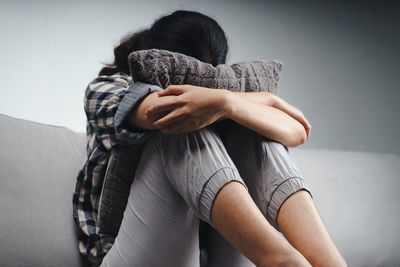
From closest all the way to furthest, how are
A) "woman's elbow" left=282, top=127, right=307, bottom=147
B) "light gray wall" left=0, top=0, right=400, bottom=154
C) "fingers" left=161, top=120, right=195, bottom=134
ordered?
1. "fingers" left=161, top=120, right=195, bottom=134
2. "woman's elbow" left=282, top=127, right=307, bottom=147
3. "light gray wall" left=0, top=0, right=400, bottom=154

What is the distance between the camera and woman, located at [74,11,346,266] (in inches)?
26.5

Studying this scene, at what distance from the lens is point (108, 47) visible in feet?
5.12

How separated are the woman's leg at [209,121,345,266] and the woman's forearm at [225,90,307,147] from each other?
22 mm

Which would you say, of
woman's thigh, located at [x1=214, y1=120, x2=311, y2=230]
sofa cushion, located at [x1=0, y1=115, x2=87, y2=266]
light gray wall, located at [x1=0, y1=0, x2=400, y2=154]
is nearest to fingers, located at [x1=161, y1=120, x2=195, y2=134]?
woman's thigh, located at [x1=214, y1=120, x2=311, y2=230]

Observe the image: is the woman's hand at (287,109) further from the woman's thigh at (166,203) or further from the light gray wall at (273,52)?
the light gray wall at (273,52)

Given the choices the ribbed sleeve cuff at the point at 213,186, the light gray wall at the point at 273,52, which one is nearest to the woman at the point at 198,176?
the ribbed sleeve cuff at the point at 213,186

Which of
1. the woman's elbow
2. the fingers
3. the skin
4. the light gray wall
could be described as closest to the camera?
the skin

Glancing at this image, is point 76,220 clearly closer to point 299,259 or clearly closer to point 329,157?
point 299,259

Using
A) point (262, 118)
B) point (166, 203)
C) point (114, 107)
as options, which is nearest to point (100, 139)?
point (114, 107)

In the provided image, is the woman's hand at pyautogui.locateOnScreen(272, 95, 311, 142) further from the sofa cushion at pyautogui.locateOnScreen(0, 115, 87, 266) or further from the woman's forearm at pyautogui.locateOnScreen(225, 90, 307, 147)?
the sofa cushion at pyautogui.locateOnScreen(0, 115, 87, 266)

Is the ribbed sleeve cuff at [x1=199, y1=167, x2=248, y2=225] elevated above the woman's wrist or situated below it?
below

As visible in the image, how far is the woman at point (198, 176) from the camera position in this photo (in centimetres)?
67

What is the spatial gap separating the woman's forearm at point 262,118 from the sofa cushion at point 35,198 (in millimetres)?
447

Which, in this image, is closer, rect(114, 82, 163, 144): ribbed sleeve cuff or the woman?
the woman
